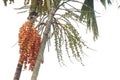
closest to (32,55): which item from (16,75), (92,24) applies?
(16,75)

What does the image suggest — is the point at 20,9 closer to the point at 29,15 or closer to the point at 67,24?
the point at 29,15

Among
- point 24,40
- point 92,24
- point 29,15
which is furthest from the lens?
point 92,24

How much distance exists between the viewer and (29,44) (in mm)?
6988

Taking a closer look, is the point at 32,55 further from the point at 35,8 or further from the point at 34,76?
the point at 35,8

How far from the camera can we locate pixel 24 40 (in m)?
7.03

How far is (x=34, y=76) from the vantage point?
714 cm

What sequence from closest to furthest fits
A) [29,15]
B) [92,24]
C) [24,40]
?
[24,40]
[29,15]
[92,24]

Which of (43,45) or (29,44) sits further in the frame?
(43,45)

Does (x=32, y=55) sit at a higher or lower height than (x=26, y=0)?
lower

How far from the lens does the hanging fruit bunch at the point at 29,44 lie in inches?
277

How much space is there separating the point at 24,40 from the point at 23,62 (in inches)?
14.3

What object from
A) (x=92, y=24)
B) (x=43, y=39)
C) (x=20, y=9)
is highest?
(x=20, y=9)

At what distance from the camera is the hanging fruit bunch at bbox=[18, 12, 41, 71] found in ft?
23.0

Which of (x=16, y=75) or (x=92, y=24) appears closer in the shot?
(x=16, y=75)
